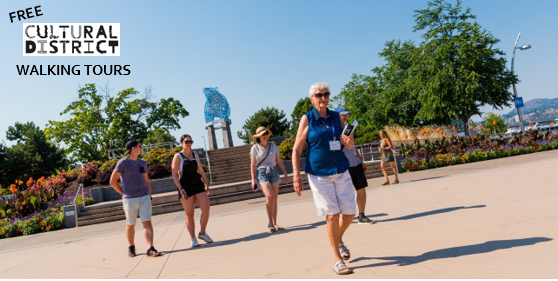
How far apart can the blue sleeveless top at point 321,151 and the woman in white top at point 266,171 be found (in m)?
2.53

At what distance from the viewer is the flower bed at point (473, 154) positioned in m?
17.3

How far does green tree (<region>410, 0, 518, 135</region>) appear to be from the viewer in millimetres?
25227

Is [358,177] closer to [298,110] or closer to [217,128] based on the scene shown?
[217,128]

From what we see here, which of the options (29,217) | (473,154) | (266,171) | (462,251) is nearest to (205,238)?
(266,171)

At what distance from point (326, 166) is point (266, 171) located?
281 cm

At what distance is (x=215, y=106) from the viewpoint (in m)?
33.9

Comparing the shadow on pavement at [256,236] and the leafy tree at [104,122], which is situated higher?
the leafy tree at [104,122]

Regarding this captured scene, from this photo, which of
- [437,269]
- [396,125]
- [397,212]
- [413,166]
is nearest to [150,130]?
[396,125]

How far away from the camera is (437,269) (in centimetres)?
328

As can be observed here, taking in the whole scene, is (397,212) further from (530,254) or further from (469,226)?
(530,254)

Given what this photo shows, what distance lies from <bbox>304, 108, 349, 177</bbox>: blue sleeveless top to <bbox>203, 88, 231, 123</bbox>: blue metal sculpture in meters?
29.5

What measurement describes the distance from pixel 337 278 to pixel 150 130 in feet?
134

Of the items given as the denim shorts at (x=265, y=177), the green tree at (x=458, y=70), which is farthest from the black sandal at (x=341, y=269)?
the green tree at (x=458, y=70)

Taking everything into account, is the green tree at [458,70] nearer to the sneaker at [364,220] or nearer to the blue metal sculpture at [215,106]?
the blue metal sculpture at [215,106]
